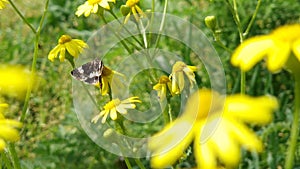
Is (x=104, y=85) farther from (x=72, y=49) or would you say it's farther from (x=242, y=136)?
(x=242, y=136)

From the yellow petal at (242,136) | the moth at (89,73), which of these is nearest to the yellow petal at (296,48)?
the yellow petal at (242,136)

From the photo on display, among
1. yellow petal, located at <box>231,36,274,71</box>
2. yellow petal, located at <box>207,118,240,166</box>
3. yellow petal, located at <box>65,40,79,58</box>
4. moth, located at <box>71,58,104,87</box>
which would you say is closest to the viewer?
yellow petal, located at <box>207,118,240,166</box>

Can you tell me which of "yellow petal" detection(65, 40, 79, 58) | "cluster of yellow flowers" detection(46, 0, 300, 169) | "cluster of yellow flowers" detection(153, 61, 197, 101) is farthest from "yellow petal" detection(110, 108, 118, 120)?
"cluster of yellow flowers" detection(46, 0, 300, 169)

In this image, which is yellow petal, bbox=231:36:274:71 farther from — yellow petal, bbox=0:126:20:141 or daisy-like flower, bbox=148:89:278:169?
yellow petal, bbox=0:126:20:141

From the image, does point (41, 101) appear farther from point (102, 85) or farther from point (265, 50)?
point (265, 50)

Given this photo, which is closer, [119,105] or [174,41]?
[119,105]

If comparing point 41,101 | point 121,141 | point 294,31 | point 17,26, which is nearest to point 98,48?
point 41,101

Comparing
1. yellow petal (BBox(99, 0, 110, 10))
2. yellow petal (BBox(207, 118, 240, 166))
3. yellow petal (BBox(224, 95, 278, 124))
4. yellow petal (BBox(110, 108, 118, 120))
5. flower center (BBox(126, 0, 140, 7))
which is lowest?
yellow petal (BBox(110, 108, 118, 120))
